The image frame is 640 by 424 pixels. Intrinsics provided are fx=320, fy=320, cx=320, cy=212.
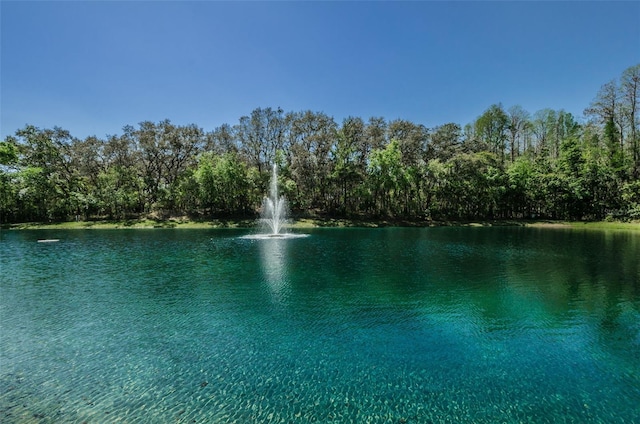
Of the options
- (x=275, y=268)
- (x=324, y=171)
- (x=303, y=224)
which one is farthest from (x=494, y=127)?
(x=275, y=268)

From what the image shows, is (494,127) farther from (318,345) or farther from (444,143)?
(318,345)

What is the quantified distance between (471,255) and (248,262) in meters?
19.0

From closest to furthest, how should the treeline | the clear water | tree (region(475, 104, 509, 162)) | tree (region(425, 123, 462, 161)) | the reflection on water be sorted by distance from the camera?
the clear water → the reflection on water → the treeline → tree (region(425, 123, 462, 161)) → tree (region(475, 104, 509, 162))

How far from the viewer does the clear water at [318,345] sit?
7348 mm

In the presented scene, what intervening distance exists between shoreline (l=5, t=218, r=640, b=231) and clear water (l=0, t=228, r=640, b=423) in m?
39.6

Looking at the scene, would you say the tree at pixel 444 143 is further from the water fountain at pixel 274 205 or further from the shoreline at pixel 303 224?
the water fountain at pixel 274 205

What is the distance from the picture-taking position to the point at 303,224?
62.1 m

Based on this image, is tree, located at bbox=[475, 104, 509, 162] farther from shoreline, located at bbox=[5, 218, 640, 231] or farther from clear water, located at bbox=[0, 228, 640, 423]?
clear water, located at bbox=[0, 228, 640, 423]

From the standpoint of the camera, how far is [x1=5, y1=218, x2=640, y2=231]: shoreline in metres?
57.7

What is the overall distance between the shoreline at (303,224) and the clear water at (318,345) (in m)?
39.6

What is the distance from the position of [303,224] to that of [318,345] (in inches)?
2037

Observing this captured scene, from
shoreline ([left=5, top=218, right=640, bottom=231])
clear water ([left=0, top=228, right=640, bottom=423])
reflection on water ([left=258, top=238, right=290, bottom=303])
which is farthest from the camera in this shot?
shoreline ([left=5, top=218, right=640, bottom=231])

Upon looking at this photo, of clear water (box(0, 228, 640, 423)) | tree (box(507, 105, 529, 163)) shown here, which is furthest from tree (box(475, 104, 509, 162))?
clear water (box(0, 228, 640, 423))

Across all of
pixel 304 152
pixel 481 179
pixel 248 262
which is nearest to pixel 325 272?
pixel 248 262
